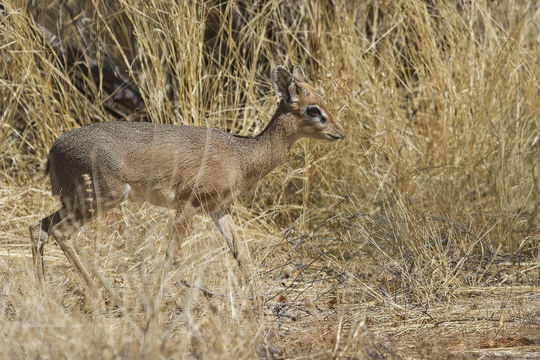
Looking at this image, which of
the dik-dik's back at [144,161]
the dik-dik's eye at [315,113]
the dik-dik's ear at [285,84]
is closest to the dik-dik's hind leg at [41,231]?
the dik-dik's back at [144,161]

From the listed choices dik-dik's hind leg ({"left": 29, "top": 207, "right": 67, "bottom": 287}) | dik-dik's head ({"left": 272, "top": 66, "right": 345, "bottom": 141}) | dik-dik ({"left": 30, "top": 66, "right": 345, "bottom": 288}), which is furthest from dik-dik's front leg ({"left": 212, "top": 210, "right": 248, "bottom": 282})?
dik-dik's hind leg ({"left": 29, "top": 207, "right": 67, "bottom": 287})

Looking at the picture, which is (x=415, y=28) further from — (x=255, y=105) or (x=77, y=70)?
(x=77, y=70)

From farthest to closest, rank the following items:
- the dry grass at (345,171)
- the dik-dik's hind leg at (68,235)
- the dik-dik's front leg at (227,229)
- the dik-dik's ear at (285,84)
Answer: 1. the dik-dik's ear at (285,84)
2. the dik-dik's front leg at (227,229)
3. the dik-dik's hind leg at (68,235)
4. the dry grass at (345,171)

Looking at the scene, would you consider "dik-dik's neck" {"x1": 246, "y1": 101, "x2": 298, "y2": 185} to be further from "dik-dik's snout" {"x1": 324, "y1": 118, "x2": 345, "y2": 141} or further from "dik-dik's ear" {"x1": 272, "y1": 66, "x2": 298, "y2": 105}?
"dik-dik's snout" {"x1": 324, "y1": 118, "x2": 345, "y2": 141}

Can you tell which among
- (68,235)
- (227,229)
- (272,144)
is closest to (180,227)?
(227,229)

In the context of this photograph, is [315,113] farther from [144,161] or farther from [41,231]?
[41,231]

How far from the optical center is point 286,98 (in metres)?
5.62

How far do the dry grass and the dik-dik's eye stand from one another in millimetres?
551

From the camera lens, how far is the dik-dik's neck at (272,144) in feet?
18.0

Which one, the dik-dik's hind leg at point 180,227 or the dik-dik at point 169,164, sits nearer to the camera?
the dik-dik at point 169,164

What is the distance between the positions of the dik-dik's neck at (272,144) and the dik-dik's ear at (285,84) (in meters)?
0.07

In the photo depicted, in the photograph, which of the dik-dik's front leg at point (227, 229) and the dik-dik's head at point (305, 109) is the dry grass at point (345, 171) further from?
the dik-dik's head at point (305, 109)

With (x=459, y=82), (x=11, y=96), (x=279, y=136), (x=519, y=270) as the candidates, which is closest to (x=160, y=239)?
(x=279, y=136)

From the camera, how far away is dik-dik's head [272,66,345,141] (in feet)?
18.3
